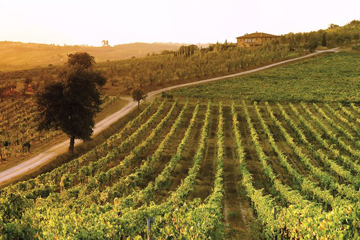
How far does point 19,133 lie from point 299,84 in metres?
63.9

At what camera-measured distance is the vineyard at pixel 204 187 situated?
12.4 meters

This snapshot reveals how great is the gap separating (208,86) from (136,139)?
40448 mm

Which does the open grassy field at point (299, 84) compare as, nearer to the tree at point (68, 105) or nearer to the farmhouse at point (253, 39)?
the tree at point (68, 105)

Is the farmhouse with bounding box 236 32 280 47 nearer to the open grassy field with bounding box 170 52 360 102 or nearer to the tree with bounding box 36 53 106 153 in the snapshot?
the open grassy field with bounding box 170 52 360 102

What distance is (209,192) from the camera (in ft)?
83.0

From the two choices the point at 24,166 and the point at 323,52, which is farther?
the point at 323,52

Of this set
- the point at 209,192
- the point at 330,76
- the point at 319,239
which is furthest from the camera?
the point at 330,76

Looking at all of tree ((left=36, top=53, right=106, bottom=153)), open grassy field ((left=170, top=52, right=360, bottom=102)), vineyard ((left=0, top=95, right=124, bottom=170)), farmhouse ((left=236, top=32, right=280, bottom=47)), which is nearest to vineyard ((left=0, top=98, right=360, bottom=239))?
tree ((left=36, top=53, right=106, bottom=153))

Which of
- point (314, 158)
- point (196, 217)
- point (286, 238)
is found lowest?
point (314, 158)

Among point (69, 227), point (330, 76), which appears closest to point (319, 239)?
point (69, 227)

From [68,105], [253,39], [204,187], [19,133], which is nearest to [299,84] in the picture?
[68,105]

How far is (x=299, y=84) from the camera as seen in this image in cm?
7894

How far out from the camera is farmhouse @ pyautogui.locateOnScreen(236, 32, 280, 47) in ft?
456

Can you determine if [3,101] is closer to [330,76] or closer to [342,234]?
[342,234]
